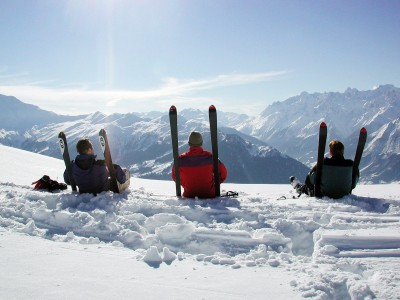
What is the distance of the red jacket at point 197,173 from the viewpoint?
9867mm

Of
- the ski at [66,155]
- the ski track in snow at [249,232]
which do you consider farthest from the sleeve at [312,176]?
the ski at [66,155]

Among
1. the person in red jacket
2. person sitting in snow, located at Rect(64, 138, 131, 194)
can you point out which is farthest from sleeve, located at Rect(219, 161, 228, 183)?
person sitting in snow, located at Rect(64, 138, 131, 194)

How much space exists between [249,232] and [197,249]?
3.41 ft

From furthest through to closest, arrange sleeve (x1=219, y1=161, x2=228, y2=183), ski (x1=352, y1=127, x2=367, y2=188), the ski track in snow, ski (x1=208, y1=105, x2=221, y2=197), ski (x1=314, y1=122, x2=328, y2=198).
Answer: sleeve (x1=219, y1=161, x2=228, y2=183)
ski (x1=352, y1=127, x2=367, y2=188)
ski (x1=208, y1=105, x2=221, y2=197)
ski (x1=314, y1=122, x2=328, y2=198)
the ski track in snow

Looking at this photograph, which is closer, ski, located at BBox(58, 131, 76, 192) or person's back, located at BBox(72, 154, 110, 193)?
person's back, located at BBox(72, 154, 110, 193)

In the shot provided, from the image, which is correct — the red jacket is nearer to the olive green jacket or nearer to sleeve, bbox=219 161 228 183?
sleeve, bbox=219 161 228 183

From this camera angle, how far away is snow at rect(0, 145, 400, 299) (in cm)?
409

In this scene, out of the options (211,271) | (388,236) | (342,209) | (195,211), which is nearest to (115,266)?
(211,271)

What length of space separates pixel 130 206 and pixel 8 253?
125 inches

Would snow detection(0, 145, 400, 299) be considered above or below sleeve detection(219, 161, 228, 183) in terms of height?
below

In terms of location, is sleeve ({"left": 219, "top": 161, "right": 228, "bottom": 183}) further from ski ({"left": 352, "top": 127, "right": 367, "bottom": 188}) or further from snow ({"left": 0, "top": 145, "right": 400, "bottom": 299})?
ski ({"left": 352, "top": 127, "right": 367, "bottom": 188})

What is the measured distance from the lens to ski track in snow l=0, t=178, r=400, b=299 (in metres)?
4.70

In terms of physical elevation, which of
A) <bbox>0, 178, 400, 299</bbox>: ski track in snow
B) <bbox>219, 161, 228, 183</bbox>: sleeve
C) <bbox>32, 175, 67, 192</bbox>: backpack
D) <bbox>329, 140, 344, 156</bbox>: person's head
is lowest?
<bbox>0, 178, 400, 299</bbox>: ski track in snow

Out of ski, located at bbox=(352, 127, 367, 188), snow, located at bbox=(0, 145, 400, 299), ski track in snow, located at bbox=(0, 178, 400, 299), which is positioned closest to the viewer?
snow, located at bbox=(0, 145, 400, 299)
